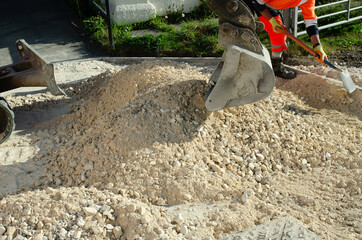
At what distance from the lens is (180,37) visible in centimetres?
706

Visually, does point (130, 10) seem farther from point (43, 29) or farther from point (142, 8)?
point (43, 29)

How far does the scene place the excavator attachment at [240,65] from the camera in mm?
3867

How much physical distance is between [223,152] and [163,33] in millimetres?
3827

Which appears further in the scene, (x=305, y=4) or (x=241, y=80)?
(x=305, y=4)

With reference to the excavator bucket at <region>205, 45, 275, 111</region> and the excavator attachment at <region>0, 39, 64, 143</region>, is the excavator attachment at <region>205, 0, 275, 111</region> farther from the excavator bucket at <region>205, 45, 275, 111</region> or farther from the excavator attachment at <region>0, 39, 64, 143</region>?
the excavator attachment at <region>0, 39, 64, 143</region>

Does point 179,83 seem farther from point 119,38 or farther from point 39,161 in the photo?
point 119,38

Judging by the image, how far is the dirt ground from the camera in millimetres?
2982

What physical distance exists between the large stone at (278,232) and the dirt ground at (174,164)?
108mm

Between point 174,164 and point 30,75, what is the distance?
2.12 metres

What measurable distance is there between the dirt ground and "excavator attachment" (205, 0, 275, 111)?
0.88 feet

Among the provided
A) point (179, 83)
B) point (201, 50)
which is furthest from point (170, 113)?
point (201, 50)

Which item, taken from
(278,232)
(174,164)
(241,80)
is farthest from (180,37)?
(278,232)

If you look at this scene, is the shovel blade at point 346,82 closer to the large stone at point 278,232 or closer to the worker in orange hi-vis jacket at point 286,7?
the worker in orange hi-vis jacket at point 286,7

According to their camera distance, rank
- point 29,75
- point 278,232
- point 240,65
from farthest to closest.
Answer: point 29,75 → point 240,65 → point 278,232
